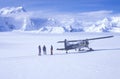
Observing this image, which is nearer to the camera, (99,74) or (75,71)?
(99,74)

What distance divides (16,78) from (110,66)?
21.7ft

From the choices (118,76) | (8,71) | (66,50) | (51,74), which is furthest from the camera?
(66,50)

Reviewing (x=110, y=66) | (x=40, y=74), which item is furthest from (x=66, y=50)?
(x=40, y=74)

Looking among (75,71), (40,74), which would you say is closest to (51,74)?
(40,74)

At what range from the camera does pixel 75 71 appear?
1614 cm

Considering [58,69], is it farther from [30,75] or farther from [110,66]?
[110,66]

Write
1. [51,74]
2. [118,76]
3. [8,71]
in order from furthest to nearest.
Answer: [8,71] < [51,74] < [118,76]

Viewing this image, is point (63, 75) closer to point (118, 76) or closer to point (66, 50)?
point (118, 76)

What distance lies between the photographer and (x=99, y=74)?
49.1ft

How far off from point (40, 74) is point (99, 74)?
336cm

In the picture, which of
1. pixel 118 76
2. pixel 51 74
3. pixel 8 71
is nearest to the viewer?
pixel 118 76

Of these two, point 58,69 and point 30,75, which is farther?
point 58,69

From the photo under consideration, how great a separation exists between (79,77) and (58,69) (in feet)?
9.24

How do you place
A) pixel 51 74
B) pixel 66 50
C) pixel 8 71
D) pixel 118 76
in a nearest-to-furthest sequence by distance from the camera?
pixel 118 76
pixel 51 74
pixel 8 71
pixel 66 50
